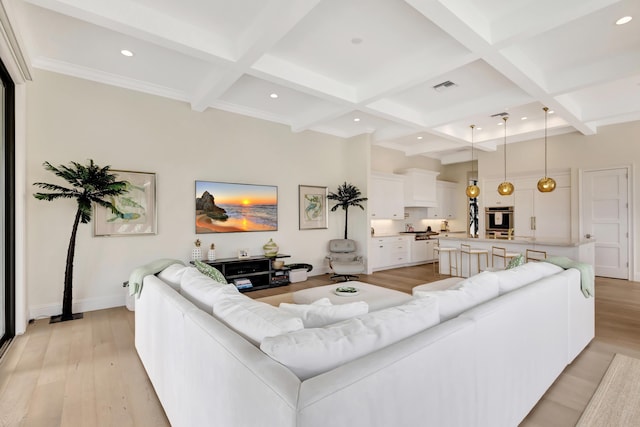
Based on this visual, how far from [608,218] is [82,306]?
9.35 meters

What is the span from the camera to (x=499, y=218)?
7812mm

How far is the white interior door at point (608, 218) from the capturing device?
6.02 metres

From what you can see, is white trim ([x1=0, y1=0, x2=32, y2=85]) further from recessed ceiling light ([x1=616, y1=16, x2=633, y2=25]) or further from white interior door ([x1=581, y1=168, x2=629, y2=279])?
white interior door ([x1=581, y1=168, x2=629, y2=279])

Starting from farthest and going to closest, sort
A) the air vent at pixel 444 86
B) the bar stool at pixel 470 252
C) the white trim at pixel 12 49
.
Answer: the bar stool at pixel 470 252 → the air vent at pixel 444 86 → the white trim at pixel 12 49

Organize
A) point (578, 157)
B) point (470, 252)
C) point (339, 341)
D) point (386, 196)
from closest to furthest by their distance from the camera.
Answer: point (339, 341) → point (470, 252) → point (578, 157) → point (386, 196)

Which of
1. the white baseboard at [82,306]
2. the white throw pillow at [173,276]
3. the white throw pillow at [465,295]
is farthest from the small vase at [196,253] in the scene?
the white throw pillow at [465,295]

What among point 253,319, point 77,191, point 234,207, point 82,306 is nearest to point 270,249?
point 234,207

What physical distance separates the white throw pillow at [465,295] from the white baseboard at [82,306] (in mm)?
4263

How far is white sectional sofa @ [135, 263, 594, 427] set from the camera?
0.95 metres

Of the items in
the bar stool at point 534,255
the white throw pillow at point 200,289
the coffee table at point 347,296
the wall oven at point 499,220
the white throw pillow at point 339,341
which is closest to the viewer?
the white throw pillow at point 339,341

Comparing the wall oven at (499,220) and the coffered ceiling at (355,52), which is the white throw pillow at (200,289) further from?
the wall oven at (499,220)

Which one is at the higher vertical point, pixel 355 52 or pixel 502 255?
pixel 355 52

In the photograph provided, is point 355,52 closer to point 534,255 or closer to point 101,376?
point 101,376

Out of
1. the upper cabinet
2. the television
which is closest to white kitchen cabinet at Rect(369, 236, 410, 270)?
the upper cabinet
